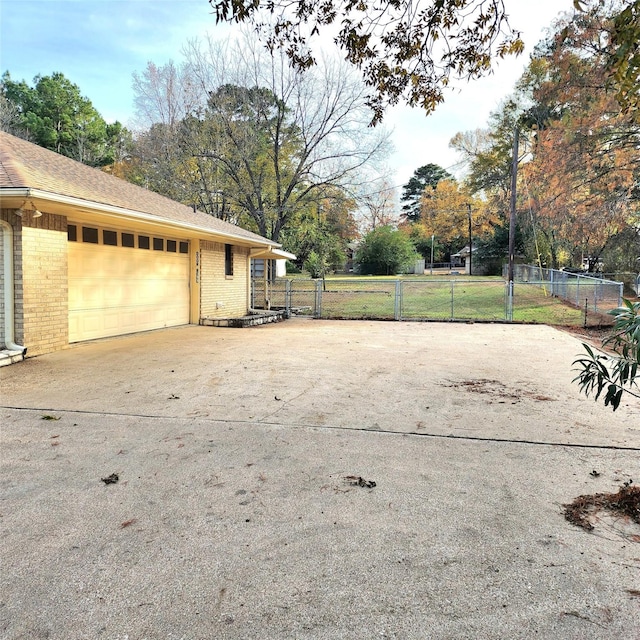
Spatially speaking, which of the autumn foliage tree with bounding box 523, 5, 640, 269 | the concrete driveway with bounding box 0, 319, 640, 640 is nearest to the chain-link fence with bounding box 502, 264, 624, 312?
the autumn foliage tree with bounding box 523, 5, 640, 269

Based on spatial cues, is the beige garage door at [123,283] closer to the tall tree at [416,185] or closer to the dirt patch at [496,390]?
the dirt patch at [496,390]

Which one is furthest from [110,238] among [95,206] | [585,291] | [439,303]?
[585,291]

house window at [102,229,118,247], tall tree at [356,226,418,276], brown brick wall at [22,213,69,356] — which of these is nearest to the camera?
brown brick wall at [22,213,69,356]

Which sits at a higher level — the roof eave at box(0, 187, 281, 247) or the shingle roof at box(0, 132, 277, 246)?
the shingle roof at box(0, 132, 277, 246)

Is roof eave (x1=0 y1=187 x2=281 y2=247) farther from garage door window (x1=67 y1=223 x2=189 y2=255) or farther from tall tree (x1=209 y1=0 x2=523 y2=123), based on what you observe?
tall tree (x1=209 y1=0 x2=523 y2=123)

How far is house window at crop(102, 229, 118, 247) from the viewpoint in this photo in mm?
9609

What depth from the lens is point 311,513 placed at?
8.68 feet

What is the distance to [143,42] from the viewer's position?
8.47 m

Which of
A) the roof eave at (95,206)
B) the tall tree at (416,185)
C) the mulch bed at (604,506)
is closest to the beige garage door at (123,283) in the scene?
the roof eave at (95,206)

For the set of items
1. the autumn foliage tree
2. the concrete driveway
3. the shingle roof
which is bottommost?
the concrete driveway

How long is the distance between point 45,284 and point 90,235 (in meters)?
1.89

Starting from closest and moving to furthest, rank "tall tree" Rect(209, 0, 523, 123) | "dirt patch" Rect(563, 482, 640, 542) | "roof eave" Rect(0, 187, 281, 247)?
"dirt patch" Rect(563, 482, 640, 542), "tall tree" Rect(209, 0, 523, 123), "roof eave" Rect(0, 187, 281, 247)

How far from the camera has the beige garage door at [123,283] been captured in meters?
8.98

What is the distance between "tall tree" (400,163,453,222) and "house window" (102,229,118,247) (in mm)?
54529
